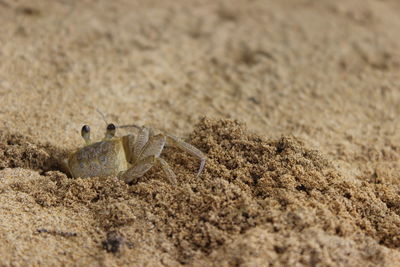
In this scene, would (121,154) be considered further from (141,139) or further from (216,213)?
(216,213)

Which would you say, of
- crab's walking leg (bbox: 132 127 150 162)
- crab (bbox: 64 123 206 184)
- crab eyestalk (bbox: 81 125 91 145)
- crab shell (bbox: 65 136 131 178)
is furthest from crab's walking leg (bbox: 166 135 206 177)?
crab eyestalk (bbox: 81 125 91 145)

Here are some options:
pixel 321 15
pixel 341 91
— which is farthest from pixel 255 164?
pixel 321 15

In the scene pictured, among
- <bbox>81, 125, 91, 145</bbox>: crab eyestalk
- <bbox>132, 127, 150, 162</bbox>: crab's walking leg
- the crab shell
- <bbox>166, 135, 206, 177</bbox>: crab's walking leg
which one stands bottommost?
the crab shell

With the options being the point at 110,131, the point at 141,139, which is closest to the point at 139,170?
the point at 141,139

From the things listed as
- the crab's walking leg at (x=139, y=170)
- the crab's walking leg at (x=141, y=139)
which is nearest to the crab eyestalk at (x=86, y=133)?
the crab's walking leg at (x=141, y=139)

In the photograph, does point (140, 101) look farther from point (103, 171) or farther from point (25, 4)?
point (25, 4)

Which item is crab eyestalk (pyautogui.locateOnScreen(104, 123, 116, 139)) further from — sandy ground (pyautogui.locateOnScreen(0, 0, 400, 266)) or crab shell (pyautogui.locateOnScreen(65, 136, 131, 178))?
sandy ground (pyautogui.locateOnScreen(0, 0, 400, 266))

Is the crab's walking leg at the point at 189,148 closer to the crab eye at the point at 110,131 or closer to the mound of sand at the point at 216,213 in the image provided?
the mound of sand at the point at 216,213
